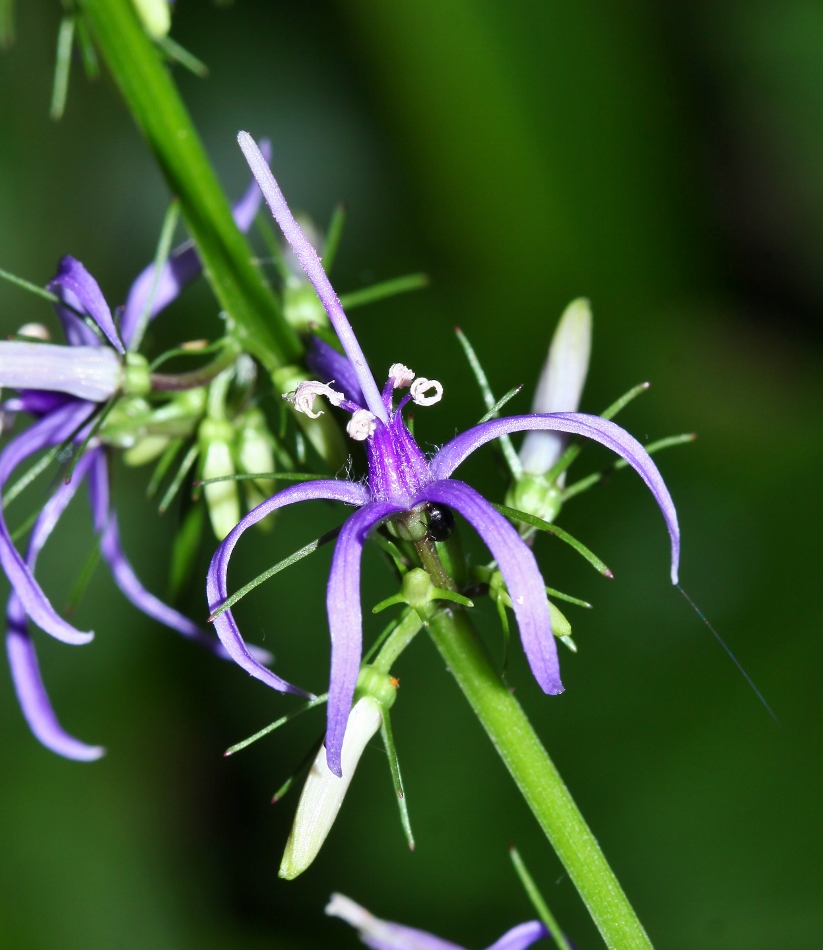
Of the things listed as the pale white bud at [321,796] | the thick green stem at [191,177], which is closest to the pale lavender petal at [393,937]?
the pale white bud at [321,796]

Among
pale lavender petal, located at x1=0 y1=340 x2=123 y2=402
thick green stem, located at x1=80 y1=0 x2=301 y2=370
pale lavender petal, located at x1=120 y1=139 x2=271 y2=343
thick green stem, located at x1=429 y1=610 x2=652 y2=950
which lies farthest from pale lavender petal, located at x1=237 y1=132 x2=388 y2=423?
pale lavender petal, located at x1=120 y1=139 x2=271 y2=343

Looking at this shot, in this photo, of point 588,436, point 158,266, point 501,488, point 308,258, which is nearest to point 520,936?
point 588,436

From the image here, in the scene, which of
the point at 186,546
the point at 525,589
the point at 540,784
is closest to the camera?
the point at 525,589

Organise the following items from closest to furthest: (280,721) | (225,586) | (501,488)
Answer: (225,586) → (280,721) → (501,488)

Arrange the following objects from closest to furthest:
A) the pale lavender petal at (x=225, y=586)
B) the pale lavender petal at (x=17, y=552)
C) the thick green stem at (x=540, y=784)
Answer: the pale lavender petal at (x=225, y=586)
the thick green stem at (x=540, y=784)
the pale lavender petal at (x=17, y=552)

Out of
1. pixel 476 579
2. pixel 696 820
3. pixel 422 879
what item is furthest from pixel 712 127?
pixel 476 579

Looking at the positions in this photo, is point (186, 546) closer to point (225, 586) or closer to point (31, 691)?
point (31, 691)

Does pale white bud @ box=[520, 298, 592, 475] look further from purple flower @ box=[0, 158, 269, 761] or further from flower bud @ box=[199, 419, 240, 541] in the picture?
purple flower @ box=[0, 158, 269, 761]

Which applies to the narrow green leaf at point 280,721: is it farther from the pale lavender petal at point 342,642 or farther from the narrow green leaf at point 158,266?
the narrow green leaf at point 158,266
